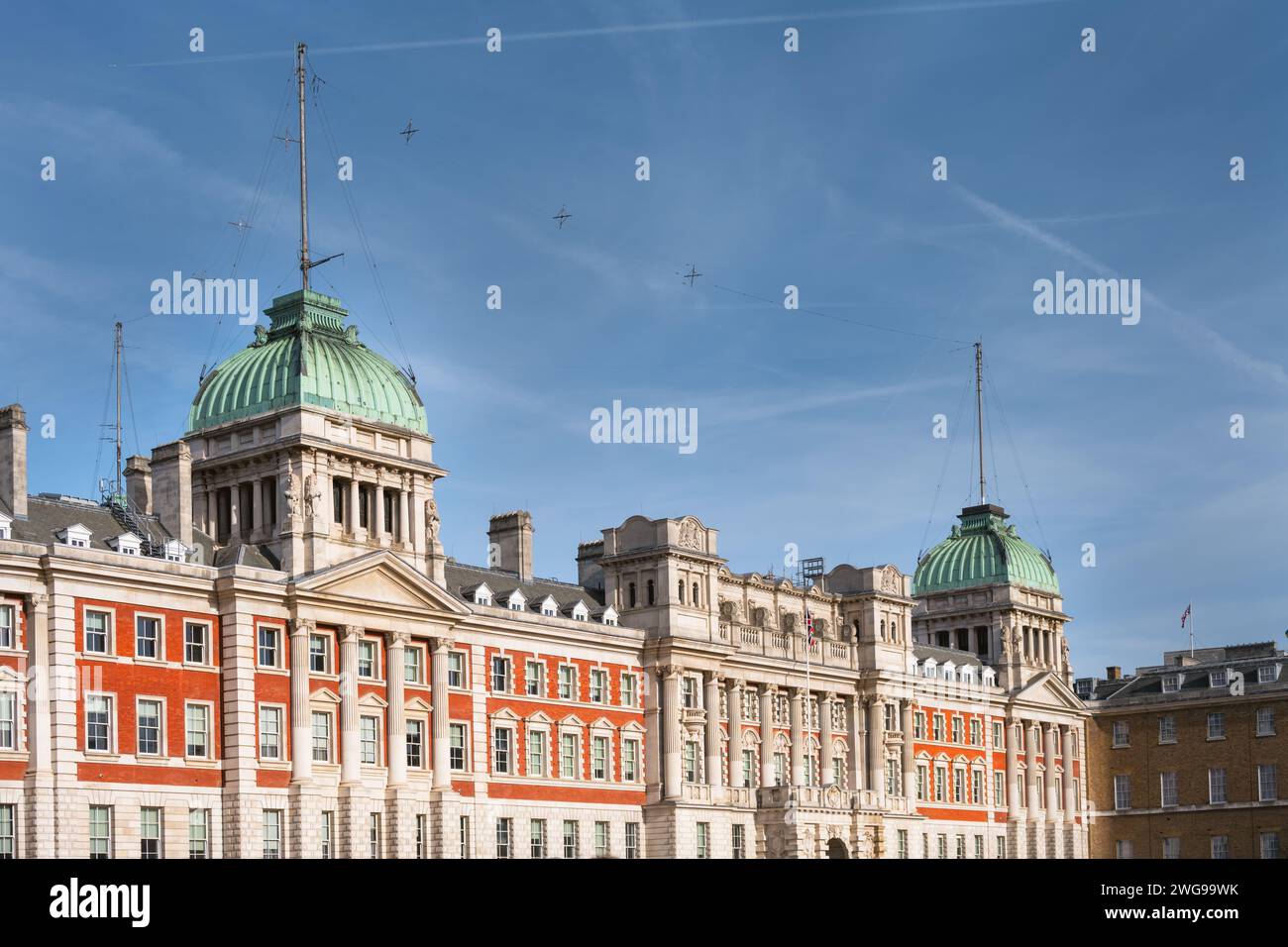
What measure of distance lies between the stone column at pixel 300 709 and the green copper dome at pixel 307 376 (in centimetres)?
1085

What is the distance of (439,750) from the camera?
8775cm

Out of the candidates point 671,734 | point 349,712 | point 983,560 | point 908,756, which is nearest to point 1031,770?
point 983,560

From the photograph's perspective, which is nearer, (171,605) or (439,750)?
(171,605)

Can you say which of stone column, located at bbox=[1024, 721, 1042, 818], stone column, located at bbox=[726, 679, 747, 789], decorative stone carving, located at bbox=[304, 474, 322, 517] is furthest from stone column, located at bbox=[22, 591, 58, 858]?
stone column, located at bbox=[1024, 721, 1042, 818]

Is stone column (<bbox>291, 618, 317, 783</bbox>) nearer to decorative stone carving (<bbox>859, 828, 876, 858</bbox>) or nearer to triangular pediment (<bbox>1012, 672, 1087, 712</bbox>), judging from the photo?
decorative stone carving (<bbox>859, 828, 876, 858</bbox>)

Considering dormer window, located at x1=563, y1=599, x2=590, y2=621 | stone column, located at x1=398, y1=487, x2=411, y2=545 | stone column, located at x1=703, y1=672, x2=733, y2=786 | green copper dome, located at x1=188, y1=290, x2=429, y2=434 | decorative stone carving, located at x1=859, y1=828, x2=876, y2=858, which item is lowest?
decorative stone carving, located at x1=859, y1=828, x2=876, y2=858

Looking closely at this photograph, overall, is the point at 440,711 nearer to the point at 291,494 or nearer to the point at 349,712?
the point at 349,712

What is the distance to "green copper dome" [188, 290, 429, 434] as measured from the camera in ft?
284

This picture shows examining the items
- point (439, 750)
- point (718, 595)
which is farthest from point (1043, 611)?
point (439, 750)

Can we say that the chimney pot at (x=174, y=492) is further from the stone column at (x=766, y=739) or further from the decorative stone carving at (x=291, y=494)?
the stone column at (x=766, y=739)

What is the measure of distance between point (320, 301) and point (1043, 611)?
69.0 meters

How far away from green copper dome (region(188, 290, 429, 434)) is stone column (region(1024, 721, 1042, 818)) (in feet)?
201

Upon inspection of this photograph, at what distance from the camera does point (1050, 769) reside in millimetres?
136625
